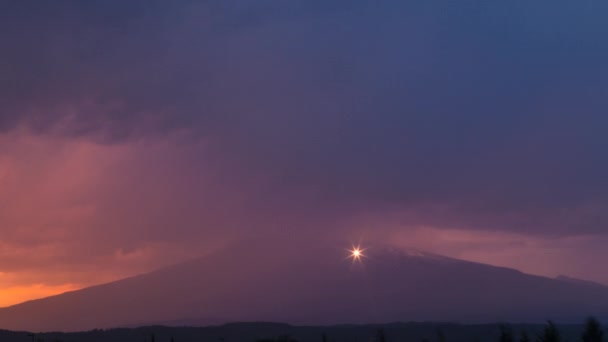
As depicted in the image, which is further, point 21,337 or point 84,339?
point 84,339

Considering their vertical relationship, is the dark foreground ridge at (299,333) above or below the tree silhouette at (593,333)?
above

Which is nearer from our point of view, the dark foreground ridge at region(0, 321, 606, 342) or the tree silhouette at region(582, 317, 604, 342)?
the tree silhouette at region(582, 317, 604, 342)

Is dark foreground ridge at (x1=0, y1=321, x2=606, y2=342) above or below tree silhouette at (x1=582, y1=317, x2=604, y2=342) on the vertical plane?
above

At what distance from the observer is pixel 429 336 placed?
345ft

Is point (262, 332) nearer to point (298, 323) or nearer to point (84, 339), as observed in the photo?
point (84, 339)

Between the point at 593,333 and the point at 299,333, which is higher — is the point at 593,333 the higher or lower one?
the lower one

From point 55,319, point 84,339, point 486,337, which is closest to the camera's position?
point 84,339

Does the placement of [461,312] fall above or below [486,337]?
above

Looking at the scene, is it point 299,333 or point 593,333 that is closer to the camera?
point 593,333

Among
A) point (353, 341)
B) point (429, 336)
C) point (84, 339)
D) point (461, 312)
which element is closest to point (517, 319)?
point (461, 312)

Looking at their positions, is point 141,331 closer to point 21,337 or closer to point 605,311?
point 21,337

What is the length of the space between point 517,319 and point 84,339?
113 metres

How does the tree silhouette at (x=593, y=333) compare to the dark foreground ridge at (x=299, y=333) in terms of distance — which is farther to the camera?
the dark foreground ridge at (x=299, y=333)

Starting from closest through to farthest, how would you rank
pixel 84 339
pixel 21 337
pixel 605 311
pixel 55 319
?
pixel 21 337 → pixel 84 339 → pixel 605 311 → pixel 55 319
